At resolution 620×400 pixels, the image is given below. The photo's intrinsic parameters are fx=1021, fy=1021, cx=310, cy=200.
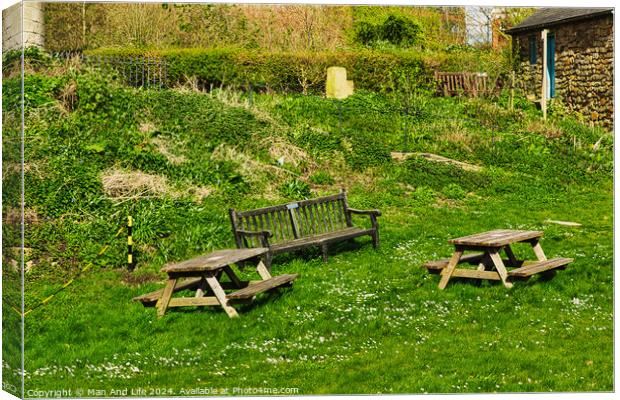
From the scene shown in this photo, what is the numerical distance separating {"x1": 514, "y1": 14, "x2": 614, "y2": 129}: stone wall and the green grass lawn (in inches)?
14.6

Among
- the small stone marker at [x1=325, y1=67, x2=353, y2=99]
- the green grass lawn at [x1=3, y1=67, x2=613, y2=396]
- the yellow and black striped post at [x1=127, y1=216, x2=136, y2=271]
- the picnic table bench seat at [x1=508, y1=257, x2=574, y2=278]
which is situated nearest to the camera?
the green grass lawn at [x1=3, y1=67, x2=613, y2=396]

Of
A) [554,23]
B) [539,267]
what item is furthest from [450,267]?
[554,23]

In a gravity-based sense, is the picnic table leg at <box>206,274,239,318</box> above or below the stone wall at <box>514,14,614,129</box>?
below

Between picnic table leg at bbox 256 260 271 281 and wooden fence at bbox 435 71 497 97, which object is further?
wooden fence at bbox 435 71 497 97

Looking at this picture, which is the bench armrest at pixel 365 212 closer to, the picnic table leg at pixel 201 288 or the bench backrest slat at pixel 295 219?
the bench backrest slat at pixel 295 219

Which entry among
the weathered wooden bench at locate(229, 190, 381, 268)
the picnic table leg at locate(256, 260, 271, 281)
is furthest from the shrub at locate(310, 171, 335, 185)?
the picnic table leg at locate(256, 260, 271, 281)

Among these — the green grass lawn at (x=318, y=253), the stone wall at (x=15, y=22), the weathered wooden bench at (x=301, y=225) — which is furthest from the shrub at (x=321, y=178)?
the stone wall at (x=15, y=22)

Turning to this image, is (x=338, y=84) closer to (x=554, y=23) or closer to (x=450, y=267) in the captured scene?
(x=554, y=23)

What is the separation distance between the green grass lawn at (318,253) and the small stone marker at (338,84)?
74 cm

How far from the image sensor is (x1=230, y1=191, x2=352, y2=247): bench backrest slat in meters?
11.2

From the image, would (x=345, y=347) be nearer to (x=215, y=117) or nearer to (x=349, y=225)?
(x=349, y=225)

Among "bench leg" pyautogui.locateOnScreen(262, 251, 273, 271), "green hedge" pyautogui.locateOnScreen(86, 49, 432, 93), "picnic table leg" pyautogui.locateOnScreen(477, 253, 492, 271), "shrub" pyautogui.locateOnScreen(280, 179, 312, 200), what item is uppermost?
"green hedge" pyautogui.locateOnScreen(86, 49, 432, 93)

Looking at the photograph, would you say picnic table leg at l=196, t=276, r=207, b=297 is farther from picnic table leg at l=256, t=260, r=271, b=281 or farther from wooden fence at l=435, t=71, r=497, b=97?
wooden fence at l=435, t=71, r=497, b=97

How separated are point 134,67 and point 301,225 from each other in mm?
3892
